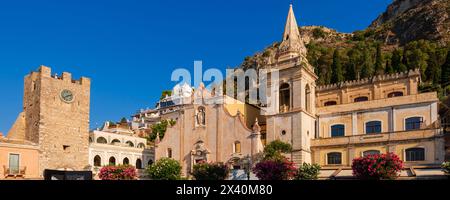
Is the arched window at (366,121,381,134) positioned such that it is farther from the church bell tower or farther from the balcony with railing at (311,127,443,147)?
the church bell tower

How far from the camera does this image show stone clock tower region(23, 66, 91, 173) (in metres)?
52.6

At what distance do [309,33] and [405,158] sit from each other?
116 meters

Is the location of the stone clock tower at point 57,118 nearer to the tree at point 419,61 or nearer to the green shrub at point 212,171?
the green shrub at point 212,171

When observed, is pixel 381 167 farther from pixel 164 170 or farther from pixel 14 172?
pixel 14 172

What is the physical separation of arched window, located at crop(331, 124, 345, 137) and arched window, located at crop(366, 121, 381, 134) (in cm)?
275

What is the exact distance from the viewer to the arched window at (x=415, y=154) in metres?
45.0

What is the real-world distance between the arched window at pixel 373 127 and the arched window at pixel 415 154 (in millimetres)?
4814

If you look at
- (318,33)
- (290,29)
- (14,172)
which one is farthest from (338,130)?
(318,33)

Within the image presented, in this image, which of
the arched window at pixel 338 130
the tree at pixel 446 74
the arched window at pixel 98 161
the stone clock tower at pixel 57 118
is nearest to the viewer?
the arched window at pixel 338 130

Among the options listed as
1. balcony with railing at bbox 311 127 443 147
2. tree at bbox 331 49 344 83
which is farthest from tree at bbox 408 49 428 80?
balcony with railing at bbox 311 127 443 147

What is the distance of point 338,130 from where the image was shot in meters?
52.7

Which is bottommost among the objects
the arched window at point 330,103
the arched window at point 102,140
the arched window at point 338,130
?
the arched window at point 102,140

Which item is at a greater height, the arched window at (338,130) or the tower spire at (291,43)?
the tower spire at (291,43)

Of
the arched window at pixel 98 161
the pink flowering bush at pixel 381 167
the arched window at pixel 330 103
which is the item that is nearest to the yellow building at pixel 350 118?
the arched window at pixel 330 103
